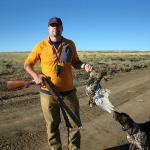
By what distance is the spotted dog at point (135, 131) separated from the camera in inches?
268

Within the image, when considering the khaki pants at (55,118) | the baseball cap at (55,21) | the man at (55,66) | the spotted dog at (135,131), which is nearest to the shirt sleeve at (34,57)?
the man at (55,66)

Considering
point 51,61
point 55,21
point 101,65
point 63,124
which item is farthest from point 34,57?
point 101,65

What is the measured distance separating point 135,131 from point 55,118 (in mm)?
1576

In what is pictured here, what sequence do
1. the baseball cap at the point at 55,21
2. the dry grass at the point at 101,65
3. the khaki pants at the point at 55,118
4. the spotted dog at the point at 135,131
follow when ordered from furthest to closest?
the dry grass at the point at 101,65 → the spotted dog at the point at 135,131 → the khaki pants at the point at 55,118 → the baseball cap at the point at 55,21

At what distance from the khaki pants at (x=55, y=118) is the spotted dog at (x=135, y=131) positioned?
907 millimetres

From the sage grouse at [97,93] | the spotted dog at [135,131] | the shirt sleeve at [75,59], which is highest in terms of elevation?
the shirt sleeve at [75,59]

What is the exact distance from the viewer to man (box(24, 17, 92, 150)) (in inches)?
236

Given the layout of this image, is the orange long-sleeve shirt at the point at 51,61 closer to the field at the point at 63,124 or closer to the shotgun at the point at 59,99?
the shotgun at the point at 59,99

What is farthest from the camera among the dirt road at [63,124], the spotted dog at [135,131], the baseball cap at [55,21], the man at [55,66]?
the dirt road at [63,124]

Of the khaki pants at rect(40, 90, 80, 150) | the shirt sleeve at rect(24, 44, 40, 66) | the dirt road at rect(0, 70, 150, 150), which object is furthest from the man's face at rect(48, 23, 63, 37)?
the dirt road at rect(0, 70, 150, 150)

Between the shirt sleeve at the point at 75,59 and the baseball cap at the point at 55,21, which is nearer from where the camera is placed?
the baseball cap at the point at 55,21

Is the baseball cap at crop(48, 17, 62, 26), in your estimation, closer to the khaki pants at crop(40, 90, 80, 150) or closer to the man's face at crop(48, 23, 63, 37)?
the man's face at crop(48, 23, 63, 37)

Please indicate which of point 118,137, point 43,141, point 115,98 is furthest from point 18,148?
point 115,98

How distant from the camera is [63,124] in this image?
9.46 metres
